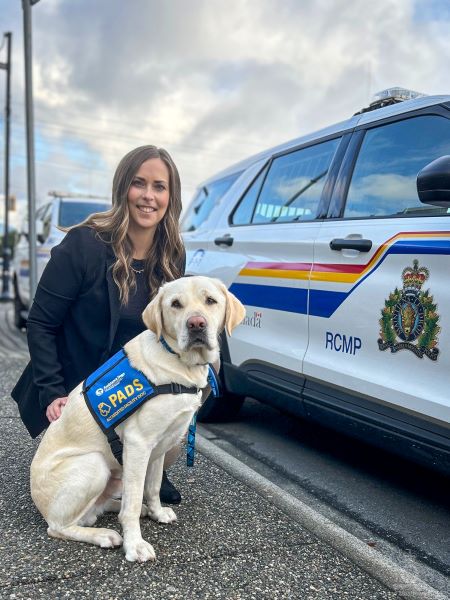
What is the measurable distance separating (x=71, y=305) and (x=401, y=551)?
1.89 metres

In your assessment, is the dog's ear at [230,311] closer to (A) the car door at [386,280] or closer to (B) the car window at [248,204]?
(A) the car door at [386,280]

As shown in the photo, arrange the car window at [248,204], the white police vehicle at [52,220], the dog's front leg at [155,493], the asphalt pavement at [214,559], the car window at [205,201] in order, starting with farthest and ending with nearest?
1. the white police vehicle at [52,220]
2. the car window at [205,201]
3. the car window at [248,204]
4. the dog's front leg at [155,493]
5. the asphalt pavement at [214,559]

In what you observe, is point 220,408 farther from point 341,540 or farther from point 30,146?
point 30,146

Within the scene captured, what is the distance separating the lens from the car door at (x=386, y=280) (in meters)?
2.53

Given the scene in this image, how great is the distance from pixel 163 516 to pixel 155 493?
11cm

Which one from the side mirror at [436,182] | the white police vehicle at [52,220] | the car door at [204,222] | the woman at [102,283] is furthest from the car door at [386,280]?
the white police vehicle at [52,220]

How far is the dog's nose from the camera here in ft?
7.55

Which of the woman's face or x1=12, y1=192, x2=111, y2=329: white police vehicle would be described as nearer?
the woman's face

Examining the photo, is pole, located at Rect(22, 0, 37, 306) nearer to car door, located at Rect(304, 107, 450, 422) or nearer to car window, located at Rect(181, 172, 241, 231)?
car window, located at Rect(181, 172, 241, 231)

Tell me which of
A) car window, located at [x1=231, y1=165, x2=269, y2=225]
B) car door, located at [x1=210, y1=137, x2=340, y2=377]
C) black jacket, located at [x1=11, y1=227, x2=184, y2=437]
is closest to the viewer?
black jacket, located at [x1=11, y1=227, x2=184, y2=437]

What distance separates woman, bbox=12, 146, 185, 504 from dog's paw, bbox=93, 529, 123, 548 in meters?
0.56

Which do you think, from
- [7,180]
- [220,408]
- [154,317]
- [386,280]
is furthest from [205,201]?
[7,180]

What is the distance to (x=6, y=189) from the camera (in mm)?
18672

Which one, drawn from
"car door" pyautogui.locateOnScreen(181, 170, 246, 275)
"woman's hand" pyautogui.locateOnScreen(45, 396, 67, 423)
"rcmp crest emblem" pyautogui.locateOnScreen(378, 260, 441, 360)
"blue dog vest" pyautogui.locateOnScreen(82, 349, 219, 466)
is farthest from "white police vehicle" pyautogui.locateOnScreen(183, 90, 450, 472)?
"woman's hand" pyautogui.locateOnScreen(45, 396, 67, 423)
